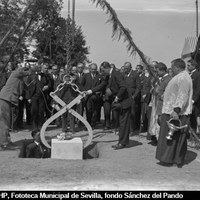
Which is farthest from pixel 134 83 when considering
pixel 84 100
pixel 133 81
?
pixel 84 100

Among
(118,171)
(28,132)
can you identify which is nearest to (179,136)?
(118,171)

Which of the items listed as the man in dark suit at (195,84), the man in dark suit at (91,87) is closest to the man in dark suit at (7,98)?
the man in dark suit at (91,87)

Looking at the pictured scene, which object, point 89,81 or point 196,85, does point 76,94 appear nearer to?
point 89,81

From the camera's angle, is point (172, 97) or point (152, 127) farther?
point (152, 127)

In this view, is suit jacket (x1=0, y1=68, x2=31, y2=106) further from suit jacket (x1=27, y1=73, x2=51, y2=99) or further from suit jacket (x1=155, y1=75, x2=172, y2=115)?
suit jacket (x1=155, y1=75, x2=172, y2=115)

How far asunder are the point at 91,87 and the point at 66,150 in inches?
166

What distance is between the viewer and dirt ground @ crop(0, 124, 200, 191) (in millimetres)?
6965

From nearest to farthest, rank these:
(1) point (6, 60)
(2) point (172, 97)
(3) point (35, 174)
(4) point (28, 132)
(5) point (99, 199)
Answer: (5) point (99, 199), (3) point (35, 174), (2) point (172, 97), (1) point (6, 60), (4) point (28, 132)

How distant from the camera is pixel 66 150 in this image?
384 inches

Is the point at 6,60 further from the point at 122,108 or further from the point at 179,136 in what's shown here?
the point at 179,136

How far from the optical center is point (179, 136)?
8523 mm

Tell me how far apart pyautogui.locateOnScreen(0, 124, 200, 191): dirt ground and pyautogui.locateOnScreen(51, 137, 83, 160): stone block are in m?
0.53

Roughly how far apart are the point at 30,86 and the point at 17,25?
306 centimetres

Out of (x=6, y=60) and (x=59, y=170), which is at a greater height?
(x=6, y=60)
